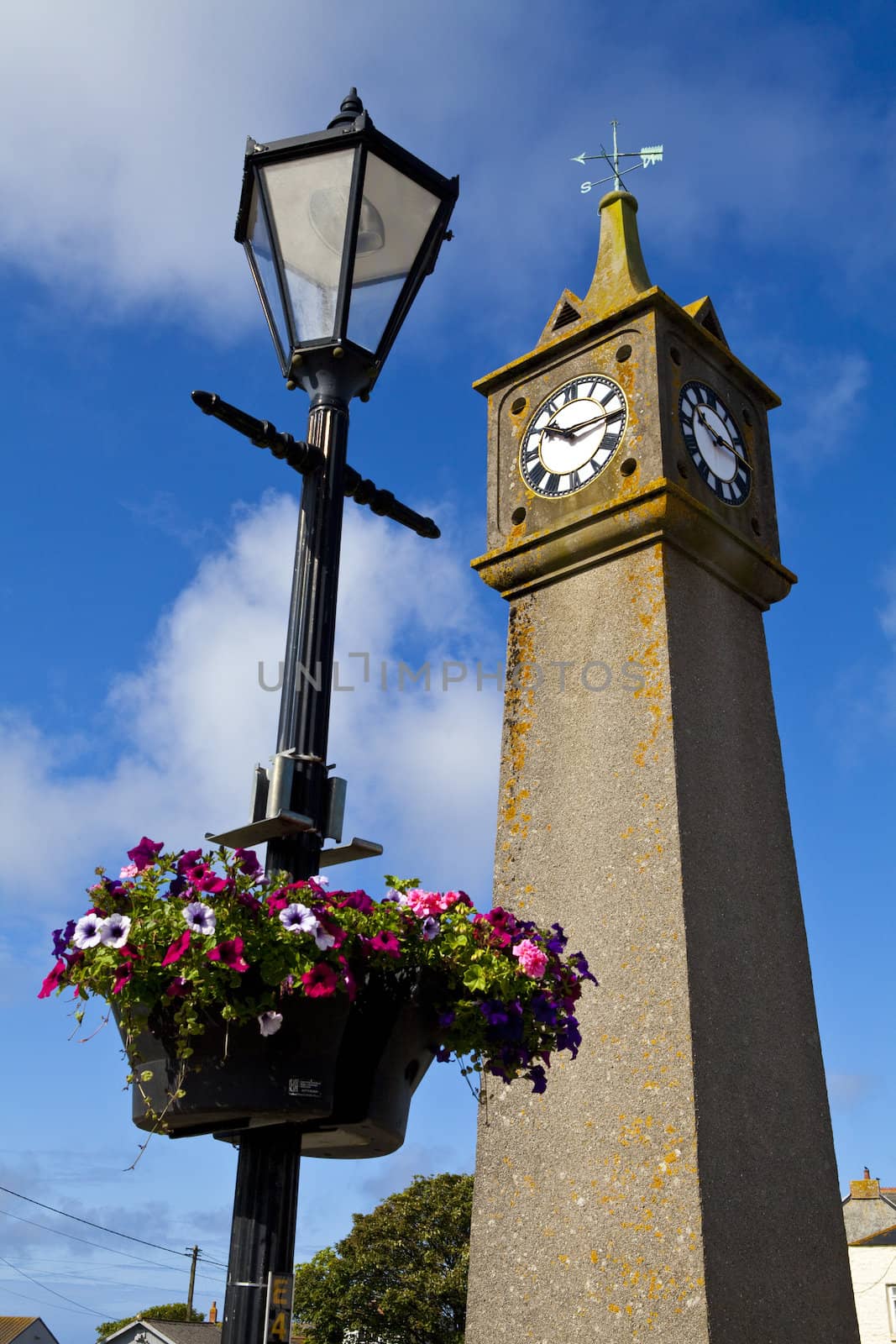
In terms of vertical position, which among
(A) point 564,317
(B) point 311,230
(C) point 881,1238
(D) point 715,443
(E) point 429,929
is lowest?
(E) point 429,929

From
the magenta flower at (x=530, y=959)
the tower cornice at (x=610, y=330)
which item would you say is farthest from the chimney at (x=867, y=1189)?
the magenta flower at (x=530, y=959)

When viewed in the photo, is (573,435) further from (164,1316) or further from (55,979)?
(164,1316)

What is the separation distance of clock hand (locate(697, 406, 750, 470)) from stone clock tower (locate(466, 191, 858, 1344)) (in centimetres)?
1

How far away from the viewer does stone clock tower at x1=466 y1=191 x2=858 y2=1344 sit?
465cm

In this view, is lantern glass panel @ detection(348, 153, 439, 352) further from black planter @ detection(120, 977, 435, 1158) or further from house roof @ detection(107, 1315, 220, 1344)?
house roof @ detection(107, 1315, 220, 1344)

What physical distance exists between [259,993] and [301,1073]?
0.16 meters

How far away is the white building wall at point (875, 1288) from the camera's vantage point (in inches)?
1023

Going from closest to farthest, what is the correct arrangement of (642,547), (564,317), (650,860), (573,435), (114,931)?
(114,931) → (650,860) → (642,547) → (573,435) → (564,317)

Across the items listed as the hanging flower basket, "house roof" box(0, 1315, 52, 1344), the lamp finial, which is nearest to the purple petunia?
the hanging flower basket

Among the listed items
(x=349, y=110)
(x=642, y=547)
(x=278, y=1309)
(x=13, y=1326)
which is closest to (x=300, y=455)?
(x=349, y=110)

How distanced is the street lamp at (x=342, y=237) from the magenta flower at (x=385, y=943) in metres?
1.34

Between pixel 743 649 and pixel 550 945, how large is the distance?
388 cm

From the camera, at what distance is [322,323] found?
2.97 metres

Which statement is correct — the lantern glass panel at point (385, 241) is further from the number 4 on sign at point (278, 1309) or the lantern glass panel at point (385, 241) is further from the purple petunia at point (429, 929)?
the number 4 on sign at point (278, 1309)
